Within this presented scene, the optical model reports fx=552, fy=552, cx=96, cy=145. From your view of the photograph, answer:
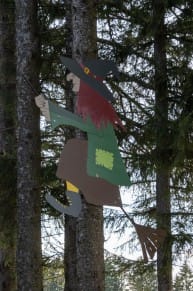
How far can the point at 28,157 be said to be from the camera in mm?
6602

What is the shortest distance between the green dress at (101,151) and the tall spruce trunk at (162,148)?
89.6 inches

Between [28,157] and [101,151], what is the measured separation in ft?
11.0

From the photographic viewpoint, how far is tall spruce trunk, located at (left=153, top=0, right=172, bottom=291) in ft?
18.9

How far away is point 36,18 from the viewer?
6.78 metres

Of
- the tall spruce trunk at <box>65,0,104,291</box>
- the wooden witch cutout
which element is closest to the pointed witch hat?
the wooden witch cutout

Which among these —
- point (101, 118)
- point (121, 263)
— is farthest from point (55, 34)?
point (101, 118)

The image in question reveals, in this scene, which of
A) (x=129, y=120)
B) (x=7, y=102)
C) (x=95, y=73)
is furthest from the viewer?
(x=7, y=102)

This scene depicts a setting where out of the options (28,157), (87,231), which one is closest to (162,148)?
(87,231)

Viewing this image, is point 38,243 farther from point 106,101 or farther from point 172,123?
point 106,101

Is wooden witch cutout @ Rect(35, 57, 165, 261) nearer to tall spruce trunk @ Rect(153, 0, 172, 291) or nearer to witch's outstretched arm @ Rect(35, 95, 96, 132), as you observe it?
witch's outstretched arm @ Rect(35, 95, 96, 132)

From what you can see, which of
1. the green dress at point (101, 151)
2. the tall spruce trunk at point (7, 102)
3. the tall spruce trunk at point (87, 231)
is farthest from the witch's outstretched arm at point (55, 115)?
the tall spruce trunk at point (7, 102)

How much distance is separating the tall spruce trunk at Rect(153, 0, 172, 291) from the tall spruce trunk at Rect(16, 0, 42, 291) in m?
1.44

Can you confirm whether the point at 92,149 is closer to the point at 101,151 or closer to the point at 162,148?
the point at 101,151

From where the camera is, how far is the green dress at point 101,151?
3301 millimetres
